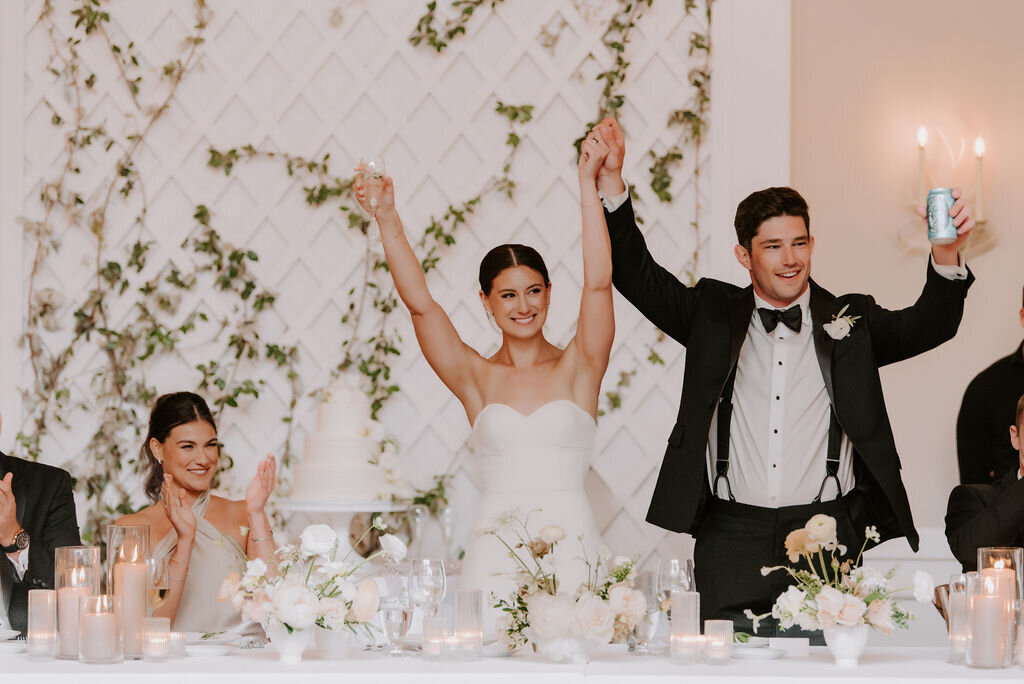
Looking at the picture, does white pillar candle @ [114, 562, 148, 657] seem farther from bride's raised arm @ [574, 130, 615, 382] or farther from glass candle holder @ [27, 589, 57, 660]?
bride's raised arm @ [574, 130, 615, 382]

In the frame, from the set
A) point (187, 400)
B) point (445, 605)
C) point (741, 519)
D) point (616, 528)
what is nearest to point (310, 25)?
point (187, 400)

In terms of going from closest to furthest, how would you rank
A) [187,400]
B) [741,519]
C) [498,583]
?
1. [741,519]
2. [498,583]
3. [187,400]

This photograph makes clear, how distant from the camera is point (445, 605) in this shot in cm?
205

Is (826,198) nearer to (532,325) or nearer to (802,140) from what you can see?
(802,140)

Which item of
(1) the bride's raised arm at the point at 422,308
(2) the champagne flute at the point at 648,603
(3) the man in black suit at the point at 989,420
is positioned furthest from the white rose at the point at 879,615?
(3) the man in black suit at the point at 989,420

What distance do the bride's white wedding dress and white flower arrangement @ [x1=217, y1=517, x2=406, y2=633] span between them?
0.97 meters

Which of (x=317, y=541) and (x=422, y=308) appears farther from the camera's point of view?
(x=422, y=308)

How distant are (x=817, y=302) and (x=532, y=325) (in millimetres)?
704

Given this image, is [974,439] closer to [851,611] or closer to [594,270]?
[594,270]

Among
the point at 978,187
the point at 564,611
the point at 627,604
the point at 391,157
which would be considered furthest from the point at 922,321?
the point at 391,157

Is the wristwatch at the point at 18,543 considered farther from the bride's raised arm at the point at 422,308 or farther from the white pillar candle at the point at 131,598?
the bride's raised arm at the point at 422,308

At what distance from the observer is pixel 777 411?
108 inches

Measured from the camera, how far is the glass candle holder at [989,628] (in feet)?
6.27

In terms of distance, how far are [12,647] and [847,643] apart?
4.78 feet
